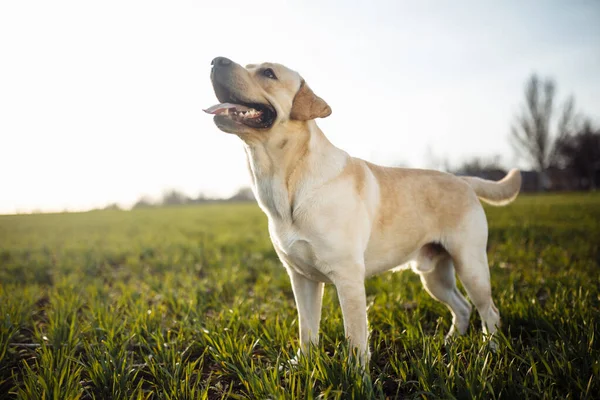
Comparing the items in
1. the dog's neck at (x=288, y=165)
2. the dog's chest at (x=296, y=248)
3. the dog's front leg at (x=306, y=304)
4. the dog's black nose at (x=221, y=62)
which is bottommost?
the dog's front leg at (x=306, y=304)

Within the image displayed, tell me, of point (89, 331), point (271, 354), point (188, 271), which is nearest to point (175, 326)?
point (89, 331)

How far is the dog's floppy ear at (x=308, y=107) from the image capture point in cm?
284

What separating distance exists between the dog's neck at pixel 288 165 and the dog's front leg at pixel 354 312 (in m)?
0.59

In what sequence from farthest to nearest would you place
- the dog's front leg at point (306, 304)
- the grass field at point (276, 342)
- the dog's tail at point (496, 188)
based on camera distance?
the dog's tail at point (496, 188), the dog's front leg at point (306, 304), the grass field at point (276, 342)

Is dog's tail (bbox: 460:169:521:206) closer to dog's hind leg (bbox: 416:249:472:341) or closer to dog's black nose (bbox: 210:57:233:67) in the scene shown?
dog's hind leg (bbox: 416:249:472:341)

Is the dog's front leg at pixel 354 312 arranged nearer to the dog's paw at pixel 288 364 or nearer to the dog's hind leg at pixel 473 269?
the dog's paw at pixel 288 364

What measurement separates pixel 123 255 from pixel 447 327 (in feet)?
25.1

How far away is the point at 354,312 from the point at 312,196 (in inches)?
32.5

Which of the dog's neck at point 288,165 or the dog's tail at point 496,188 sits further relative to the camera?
the dog's tail at point 496,188

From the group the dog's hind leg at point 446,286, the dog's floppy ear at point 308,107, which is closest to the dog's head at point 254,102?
the dog's floppy ear at point 308,107

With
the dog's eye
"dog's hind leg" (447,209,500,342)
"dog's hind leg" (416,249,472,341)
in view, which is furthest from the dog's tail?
the dog's eye

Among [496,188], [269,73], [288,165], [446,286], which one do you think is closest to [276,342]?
[288,165]

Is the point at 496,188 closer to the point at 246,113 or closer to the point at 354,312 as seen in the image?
the point at 354,312

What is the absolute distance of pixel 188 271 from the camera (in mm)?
7309
